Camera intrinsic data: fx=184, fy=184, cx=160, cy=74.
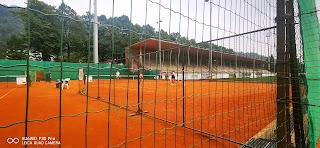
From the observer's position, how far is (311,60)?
8.77 feet

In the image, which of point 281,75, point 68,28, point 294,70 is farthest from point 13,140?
point 294,70

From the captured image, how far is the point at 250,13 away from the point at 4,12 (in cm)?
321

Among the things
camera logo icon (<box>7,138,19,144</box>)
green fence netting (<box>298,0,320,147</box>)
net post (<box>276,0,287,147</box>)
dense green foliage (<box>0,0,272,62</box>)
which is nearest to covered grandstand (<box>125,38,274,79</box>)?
dense green foliage (<box>0,0,272,62</box>)

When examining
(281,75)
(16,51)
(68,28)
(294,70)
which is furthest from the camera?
(16,51)

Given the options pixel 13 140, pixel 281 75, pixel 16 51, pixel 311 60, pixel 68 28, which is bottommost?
pixel 13 140

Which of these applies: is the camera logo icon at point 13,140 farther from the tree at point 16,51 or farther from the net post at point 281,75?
the net post at point 281,75

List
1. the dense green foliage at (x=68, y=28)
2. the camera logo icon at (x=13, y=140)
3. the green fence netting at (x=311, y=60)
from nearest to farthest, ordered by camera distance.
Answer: the dense green foliage at (x=68, y=28), the green fence netting at (x=311, y=60), the camera logo icon at (x=13, y=140)

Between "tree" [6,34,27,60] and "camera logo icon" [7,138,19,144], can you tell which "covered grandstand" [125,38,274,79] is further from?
"camera logo icon" [7,138,19,144]

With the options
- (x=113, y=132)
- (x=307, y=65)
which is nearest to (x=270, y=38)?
(x=307, y=65)

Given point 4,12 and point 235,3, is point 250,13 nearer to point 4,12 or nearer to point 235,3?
point 235,3

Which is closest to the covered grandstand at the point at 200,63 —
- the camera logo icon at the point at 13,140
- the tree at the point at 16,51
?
the tree at the point at 16,51

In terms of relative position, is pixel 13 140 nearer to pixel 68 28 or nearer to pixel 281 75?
pixel 68 28

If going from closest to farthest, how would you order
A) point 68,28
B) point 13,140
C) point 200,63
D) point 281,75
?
point 68,28, point 281,75, point 13,140, point 200,63

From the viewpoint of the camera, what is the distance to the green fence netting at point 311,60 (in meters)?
2.56
